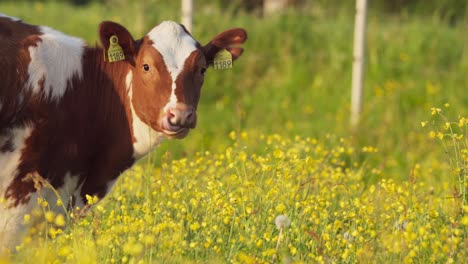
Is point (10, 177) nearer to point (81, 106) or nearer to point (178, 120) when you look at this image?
point (81, 106)

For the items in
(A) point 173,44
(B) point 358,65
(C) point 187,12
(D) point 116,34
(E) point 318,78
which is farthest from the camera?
(E) point 318,78

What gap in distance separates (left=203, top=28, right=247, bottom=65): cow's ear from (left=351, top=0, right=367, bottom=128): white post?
443 cm

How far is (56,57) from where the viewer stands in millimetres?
5859

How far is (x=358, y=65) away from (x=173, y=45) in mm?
5455

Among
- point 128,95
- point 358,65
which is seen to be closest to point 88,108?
point 128,95

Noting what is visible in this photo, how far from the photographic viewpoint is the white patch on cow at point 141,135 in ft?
19.6

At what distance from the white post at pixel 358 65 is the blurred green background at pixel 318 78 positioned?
13cm

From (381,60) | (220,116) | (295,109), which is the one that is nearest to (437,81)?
(381,60)

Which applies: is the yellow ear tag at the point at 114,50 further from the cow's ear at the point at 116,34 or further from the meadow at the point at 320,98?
the meadow at the point at 320,98

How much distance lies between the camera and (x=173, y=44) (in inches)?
232

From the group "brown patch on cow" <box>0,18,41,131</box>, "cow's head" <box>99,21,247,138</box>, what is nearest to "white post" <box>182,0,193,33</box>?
"cow's head" <box>99,21,247,138</box>

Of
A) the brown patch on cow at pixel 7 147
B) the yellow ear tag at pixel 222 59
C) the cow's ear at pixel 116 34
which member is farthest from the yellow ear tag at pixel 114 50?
the brown patch on cow at pixel 7 147

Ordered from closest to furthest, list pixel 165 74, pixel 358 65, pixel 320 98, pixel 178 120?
pixel 178 120 → pixel 165 74 → pixel 358 65 → pixel 320 98

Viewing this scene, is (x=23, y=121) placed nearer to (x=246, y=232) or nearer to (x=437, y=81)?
→ (x=246, y=232)
